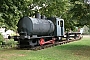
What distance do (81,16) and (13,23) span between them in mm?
5540

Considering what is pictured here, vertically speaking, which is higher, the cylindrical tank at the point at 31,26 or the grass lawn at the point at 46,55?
the cylindrical tank at the point at 31,26

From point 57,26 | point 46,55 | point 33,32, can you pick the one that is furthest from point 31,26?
point 57,26

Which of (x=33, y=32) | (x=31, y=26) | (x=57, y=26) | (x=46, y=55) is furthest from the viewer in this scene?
(x=57, y=26)

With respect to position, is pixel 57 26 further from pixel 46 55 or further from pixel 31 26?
pixel 46 55

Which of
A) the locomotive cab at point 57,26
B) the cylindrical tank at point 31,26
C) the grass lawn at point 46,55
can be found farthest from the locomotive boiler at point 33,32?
the grass lawn at point 46,55

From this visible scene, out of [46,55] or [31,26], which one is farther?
[31,26]

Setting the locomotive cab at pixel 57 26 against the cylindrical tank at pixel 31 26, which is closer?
the cylindrical tank at pixel 31 26

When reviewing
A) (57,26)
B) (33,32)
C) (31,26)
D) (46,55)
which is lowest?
(46,55)

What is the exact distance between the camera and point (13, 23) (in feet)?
61.0

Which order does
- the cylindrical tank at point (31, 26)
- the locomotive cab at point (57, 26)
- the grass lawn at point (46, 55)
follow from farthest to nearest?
the locomotive cab at point (57, 26) → the cylindrical tank at point (31, 26) → the grass lawn at point (46, 55)

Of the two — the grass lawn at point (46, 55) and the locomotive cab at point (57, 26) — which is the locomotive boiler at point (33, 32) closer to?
the locomotive cab at point (57, 26)

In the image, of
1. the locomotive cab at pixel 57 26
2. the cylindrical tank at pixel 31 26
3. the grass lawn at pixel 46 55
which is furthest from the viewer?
the locomotive cab at pixel 57 26

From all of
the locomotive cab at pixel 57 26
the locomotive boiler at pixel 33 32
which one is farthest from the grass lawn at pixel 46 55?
the locomotive cab at pixel 57 26

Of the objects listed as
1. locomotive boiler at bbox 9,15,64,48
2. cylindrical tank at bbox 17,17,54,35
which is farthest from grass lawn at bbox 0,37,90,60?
cylindrical tank at bbox 17,17,54,35
